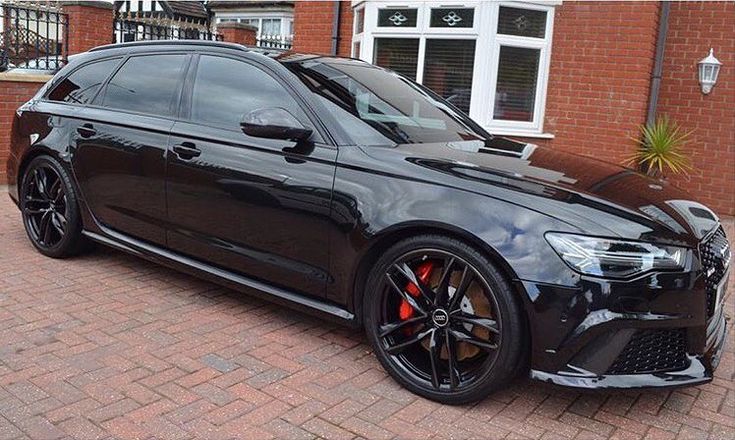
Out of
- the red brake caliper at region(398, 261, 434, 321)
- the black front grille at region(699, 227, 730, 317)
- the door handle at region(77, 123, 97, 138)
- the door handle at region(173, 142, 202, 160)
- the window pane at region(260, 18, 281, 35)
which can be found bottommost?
the red brake caliper at region(398, 261, 434, 321)

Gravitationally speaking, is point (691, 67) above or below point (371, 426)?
above

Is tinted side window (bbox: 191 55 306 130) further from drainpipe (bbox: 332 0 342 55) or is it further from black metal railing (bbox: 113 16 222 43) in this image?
black metal railing (bbox: 113 16 222 43)

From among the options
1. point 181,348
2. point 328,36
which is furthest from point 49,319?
point 328,36

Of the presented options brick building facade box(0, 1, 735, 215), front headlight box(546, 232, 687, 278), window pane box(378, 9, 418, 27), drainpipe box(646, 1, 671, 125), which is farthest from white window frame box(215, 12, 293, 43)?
front headlight box(546, 232, 687, 278)

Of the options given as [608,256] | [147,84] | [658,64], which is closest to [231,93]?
[147,84]

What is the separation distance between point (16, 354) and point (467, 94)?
6.61m

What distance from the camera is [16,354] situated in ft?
11.0

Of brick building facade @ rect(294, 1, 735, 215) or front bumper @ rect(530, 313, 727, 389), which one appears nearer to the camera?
front bumper @ rect(530, 313, 727, 389)

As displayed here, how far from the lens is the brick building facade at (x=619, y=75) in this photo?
8.10m

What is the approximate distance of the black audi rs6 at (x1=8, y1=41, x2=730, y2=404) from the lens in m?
2.76

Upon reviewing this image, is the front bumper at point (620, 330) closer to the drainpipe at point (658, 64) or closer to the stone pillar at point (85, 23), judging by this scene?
the drainpipe at point (658, 64)

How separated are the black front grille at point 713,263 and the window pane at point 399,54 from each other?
243 inches

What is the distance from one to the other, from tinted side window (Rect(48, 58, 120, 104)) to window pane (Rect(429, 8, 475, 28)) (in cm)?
502

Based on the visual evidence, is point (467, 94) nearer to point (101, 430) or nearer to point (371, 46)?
point (371, 46)
